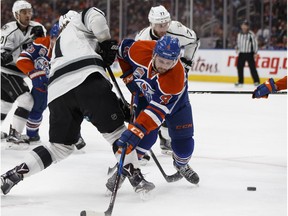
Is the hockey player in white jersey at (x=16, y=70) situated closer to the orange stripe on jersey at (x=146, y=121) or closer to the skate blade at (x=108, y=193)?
the skate blade at (x=108, y=193)

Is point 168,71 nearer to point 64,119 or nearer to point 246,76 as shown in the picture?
point 64,119

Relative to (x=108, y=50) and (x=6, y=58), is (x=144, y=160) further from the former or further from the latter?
(x=6, y=58)

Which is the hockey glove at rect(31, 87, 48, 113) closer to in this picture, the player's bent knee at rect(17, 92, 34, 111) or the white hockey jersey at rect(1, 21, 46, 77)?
the player's bent knee at rect(17, 92, 34, 111)

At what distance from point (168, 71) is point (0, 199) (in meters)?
1.02

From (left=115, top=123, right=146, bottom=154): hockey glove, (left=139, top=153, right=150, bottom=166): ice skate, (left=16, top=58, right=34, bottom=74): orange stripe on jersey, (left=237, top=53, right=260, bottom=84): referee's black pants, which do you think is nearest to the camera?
(left=115, top=123, right=146, bottom=154): hockey glove

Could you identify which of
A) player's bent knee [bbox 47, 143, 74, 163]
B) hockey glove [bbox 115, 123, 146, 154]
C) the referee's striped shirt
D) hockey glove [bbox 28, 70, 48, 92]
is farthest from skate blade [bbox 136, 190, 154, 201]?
the referee's striped shirt

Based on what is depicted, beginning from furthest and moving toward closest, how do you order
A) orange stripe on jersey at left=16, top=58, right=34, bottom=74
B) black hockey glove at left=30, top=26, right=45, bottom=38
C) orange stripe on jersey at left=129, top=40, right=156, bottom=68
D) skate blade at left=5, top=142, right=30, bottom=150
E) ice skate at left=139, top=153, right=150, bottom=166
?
black hockey glove at left=30, top=26, right=45, bottom=38, skate blade at left=5, top=142, right=30, bottom=150, orange stripe on jersey at left=16, top=58, right=34, bottom=74, ice skate at left=139, top=153, right=150, bottom=166, orange stripe on jersey at left=129, top=40, right=156, bottom=68

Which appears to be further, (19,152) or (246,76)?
(246,76)

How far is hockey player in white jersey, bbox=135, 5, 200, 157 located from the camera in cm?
→ 426

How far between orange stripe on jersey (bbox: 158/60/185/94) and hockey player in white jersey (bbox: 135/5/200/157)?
113cm

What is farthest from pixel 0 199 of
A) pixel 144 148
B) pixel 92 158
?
pixel 92 158

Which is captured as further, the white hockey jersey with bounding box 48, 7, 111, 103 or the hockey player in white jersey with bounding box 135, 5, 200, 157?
the hockey player in white jersey with bounding box 135, 5, 200, 157

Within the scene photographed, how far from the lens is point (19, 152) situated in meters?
4.70

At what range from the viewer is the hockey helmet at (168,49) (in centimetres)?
310
